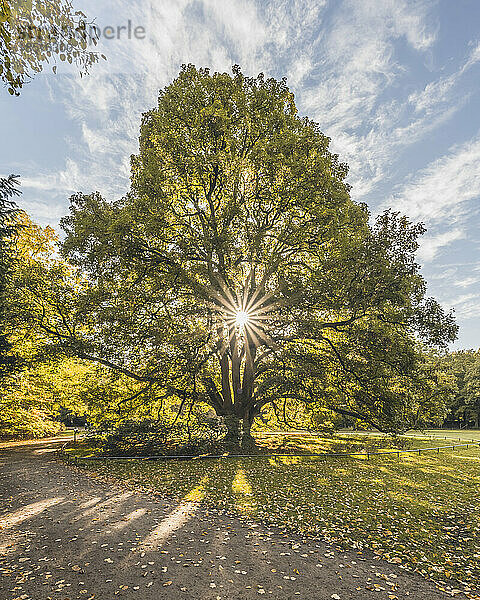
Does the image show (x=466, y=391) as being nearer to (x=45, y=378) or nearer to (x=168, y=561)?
(x=45, y=378)

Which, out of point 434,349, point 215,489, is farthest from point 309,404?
point 215,489

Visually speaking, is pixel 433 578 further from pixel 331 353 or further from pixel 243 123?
pixel 243 123

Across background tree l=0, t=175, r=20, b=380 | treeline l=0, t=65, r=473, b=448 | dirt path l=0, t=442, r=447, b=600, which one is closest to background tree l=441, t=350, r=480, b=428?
treeline l=0, t=65, r=473, b=448

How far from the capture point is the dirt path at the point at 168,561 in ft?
15.3

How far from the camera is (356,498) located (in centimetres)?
934

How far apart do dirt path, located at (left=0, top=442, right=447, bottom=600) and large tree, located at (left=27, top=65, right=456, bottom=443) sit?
25.1ft

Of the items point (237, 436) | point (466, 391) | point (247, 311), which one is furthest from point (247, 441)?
point (466, 391)

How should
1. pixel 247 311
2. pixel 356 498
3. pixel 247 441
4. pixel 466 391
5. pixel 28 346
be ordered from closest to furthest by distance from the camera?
1. pixel 356 498
2. pixel 247 311
3. pixel 247 441
4. pixel 28 346
5. pixel 466 391

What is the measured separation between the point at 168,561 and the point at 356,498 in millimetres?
5920

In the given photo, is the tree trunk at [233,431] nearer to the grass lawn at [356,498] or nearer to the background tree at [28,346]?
the grass lawn at [356,498]

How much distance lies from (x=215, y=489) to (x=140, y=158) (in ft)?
52.2

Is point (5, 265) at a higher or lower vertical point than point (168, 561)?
higher

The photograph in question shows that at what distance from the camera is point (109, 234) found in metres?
14.5

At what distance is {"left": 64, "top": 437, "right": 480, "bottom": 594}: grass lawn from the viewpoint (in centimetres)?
614
